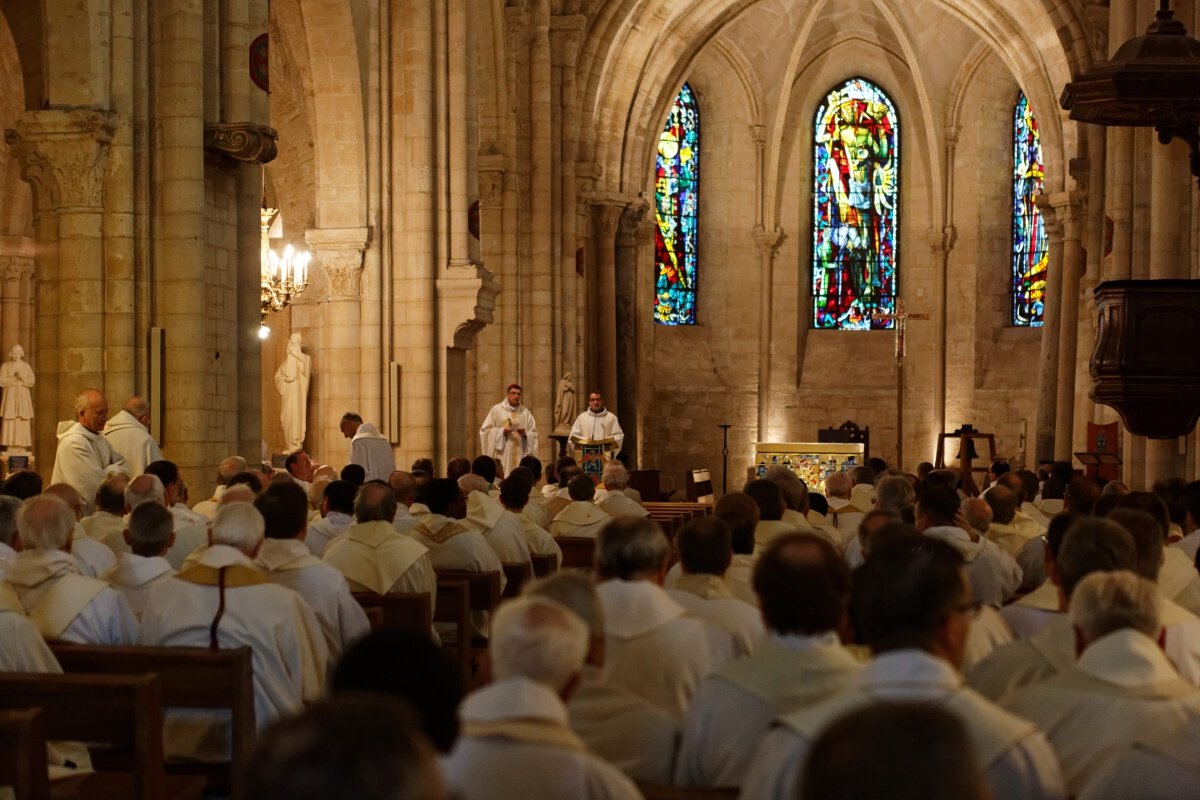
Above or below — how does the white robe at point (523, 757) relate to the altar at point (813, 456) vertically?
above

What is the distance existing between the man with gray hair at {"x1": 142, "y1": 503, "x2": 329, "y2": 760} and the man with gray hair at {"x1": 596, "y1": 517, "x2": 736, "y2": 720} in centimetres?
148

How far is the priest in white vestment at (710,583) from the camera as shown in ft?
17.0

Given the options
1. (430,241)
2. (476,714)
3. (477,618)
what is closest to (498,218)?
(430,241)

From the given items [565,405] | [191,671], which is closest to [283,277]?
[565,405]

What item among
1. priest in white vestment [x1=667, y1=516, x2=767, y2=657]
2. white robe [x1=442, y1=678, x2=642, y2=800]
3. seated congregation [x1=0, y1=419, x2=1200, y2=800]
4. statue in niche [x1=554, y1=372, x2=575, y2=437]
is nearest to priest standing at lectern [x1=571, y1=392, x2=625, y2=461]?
statue in niche [x1=554, y1=372, x2=575, y2=437]

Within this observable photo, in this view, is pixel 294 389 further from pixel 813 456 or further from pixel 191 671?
pixel 191 671

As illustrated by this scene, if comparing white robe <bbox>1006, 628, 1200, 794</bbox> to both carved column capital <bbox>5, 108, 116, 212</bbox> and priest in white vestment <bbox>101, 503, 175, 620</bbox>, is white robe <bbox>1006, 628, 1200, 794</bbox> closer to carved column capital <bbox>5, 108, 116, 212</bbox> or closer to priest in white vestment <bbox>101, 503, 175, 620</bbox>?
priest in white vestment <bbox>101, 503, 175, 620</bbox>

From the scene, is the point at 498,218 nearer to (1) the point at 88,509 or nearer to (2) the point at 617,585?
(1) the point at 88,509

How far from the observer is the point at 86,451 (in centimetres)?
1006

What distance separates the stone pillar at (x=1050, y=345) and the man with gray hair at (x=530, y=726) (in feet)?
78.8

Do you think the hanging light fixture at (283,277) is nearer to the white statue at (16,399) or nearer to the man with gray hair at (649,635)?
the white statue at (16,399)

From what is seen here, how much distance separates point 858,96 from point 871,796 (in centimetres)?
3363

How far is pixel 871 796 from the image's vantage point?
191cm

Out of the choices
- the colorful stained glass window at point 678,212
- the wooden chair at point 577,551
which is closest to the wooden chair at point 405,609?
the wooden chair at point 577,551
